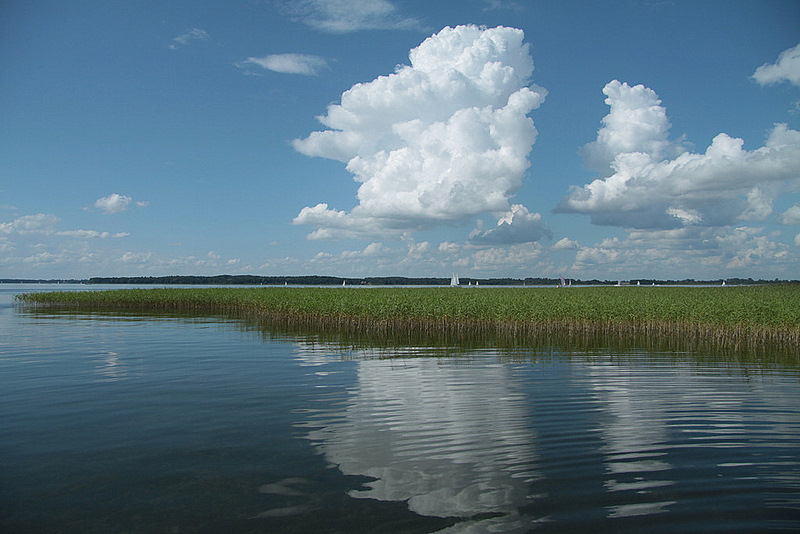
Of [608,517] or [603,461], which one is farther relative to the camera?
[603,461]

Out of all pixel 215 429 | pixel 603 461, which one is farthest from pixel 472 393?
pixel 215 429

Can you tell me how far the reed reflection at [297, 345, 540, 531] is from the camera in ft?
24.9

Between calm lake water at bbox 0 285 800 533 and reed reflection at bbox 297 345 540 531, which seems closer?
calm lake water at bbox 0 285 800 533

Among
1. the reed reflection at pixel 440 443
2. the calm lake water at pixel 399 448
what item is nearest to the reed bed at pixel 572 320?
the calm lake water at pixel 399 448

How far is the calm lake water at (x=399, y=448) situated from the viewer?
711 centimetres

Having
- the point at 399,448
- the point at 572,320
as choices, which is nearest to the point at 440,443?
the point at 399,448

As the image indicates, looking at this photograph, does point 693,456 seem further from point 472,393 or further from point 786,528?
point 472,393

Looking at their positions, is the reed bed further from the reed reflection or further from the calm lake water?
the reed reflection

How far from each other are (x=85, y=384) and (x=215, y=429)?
7.25 m

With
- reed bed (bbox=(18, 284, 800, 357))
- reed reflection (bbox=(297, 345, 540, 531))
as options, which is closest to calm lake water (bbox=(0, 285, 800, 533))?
reed reflection (bbox=(297, 345, 540, 531))

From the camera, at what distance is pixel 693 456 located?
933cm

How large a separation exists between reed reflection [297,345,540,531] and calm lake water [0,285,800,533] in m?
0.05

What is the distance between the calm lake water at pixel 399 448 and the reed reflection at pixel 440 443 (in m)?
0.05

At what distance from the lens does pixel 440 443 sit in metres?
10.0
